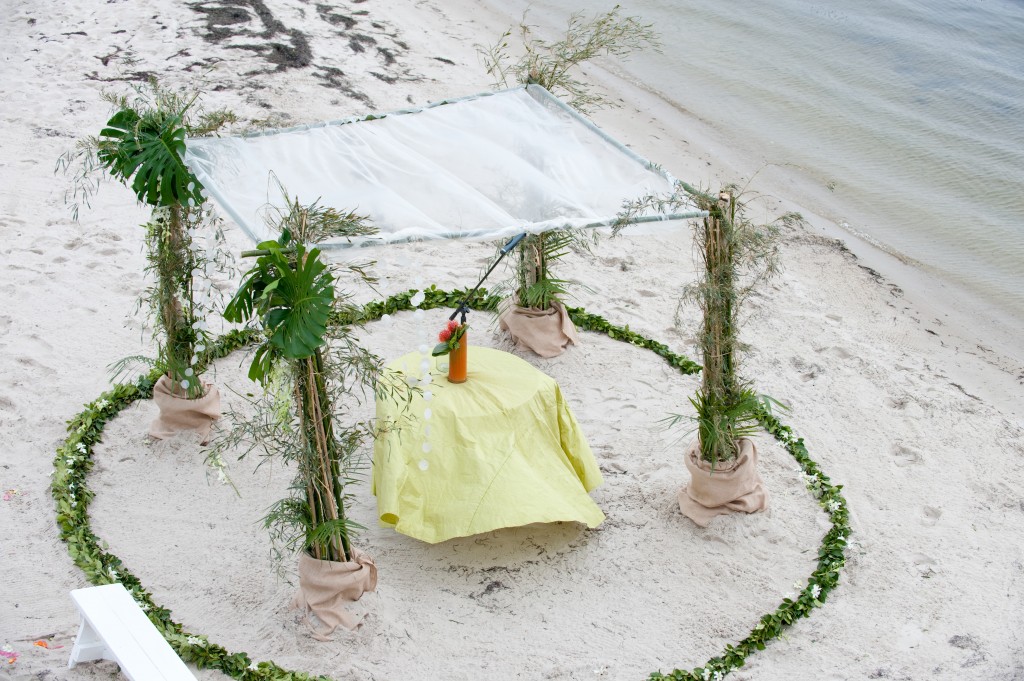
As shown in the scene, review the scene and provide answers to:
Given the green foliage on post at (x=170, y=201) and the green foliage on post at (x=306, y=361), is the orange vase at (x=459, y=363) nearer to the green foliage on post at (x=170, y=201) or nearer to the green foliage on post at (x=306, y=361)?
the green foliage on post at (x=306, y=361)

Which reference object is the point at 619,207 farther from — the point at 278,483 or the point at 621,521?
the point at 278,483

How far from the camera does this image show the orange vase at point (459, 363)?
5.88 meters

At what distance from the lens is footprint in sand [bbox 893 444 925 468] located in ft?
22.3

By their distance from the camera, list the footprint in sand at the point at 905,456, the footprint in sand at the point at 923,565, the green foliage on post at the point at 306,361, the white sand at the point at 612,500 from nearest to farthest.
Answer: the green foliage on post at the point at 306,361
the white sand at the point at 612,500
the footprint in sand at the point at 923,565
the footprint in sand at the point at 905,456

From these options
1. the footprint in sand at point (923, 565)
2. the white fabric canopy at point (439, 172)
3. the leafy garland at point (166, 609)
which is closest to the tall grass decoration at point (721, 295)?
the white fabric canopy at point (439, 172)

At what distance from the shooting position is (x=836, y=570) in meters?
5.85

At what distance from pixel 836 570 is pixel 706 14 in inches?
426

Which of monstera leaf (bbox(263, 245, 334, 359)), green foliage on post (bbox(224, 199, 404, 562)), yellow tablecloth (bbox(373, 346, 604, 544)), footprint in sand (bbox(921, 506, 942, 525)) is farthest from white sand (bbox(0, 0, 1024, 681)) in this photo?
monstera leaf (bbox(263, 245, 334, 359))

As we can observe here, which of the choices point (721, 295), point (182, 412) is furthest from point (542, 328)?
point (182, 412)

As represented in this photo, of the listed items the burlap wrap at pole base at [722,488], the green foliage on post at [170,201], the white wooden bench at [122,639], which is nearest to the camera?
the white wooden bench at [122,639]

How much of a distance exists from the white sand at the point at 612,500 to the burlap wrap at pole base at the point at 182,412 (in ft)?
0.31

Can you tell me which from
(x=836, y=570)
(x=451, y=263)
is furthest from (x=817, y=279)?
(x=836, y=570)

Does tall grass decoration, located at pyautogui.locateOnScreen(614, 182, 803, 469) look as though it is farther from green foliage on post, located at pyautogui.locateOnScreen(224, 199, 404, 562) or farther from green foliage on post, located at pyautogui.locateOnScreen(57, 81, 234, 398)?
green foliage on post, located at pyautogui.locateOnScreen(57, 81, 234, 398)

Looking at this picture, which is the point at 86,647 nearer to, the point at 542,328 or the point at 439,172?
the point at 439,172
